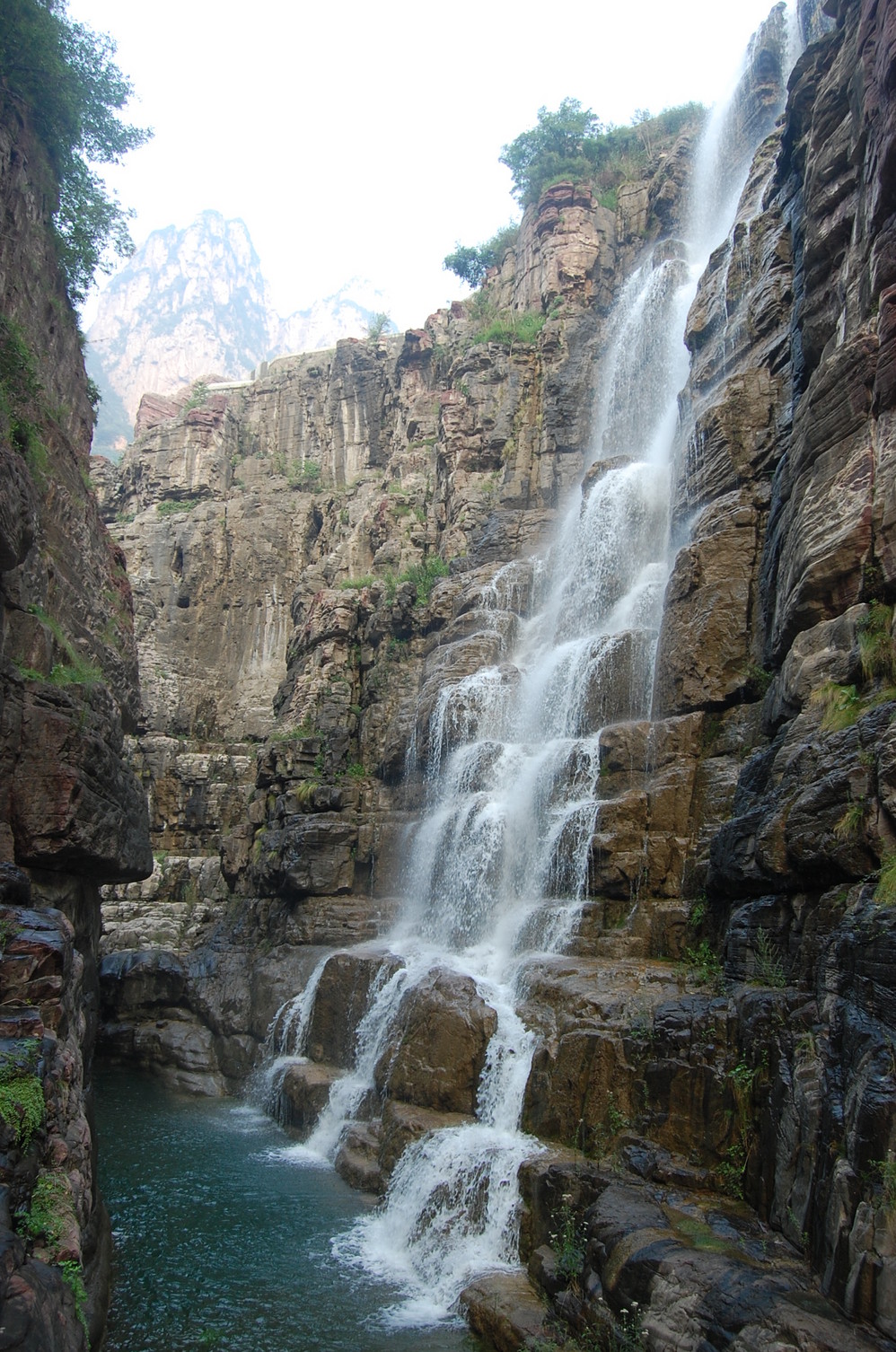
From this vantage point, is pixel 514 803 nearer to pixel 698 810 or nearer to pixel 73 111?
pixel 698 810

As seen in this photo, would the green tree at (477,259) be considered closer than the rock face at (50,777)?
No

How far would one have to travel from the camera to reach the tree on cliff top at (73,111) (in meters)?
17.9

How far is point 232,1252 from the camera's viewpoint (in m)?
10.9

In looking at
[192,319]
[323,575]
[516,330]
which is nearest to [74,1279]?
[323,575]

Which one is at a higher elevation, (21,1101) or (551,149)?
(551,149)

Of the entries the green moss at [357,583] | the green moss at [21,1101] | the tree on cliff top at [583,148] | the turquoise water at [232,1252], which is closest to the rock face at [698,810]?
the green moss at [357,583]

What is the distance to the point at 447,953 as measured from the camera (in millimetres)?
17438

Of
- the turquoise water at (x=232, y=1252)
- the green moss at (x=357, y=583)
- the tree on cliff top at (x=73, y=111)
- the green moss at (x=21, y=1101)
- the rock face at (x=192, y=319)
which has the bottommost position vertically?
the turquoise water at (x=232, y=1252)

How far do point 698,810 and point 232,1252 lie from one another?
9.31 metres

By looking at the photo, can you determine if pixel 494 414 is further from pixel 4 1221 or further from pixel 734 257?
pixel 4 1221

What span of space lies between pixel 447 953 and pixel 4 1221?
12.7 meters

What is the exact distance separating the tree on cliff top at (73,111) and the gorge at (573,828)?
1917mm

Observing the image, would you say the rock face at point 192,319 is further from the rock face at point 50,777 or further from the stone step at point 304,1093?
the stone step at point 304,1093

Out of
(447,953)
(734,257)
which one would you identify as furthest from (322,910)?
(734,257)
